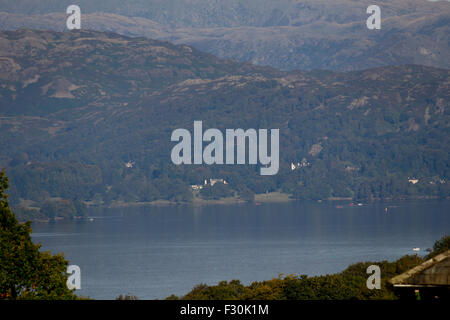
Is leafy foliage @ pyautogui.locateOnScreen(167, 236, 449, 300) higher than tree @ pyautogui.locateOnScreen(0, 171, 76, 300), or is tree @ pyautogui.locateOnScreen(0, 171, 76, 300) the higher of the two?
tree @ pyautogui.locateOnScreen(0, 171, 76, 300)

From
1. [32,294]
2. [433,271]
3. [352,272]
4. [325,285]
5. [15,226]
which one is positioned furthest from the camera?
[352,272]

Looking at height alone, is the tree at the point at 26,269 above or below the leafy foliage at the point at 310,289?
above

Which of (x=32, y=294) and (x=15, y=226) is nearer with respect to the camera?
(x=32, y=294)

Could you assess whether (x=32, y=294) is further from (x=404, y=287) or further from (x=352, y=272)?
(x=352, y=272)

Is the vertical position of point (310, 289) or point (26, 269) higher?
point (26, 269)

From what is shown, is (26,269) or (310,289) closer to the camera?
(26,269)

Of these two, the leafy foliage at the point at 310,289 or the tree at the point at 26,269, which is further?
the leafy foliage at the point at 310,289
